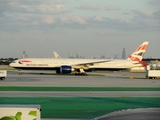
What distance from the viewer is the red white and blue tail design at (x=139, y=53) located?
69.1m

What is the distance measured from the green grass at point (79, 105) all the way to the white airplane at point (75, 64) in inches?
1389

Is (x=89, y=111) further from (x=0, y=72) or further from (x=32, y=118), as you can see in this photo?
(x=0, y=72)

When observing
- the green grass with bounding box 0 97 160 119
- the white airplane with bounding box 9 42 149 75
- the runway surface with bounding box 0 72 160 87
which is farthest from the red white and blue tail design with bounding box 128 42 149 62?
the green grass with bounding box 0 97 160 119

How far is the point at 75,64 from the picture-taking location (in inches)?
2490

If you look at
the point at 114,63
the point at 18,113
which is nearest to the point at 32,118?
the point at 18,113

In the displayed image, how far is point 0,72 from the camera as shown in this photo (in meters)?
44.9

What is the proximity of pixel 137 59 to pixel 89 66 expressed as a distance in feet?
30.0

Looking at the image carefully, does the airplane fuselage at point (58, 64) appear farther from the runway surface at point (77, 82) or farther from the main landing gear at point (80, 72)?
the runway surface at point (77, 82)

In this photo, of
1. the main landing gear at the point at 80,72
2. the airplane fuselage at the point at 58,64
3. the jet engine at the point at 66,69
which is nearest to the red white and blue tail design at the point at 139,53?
the airplane fuselage at the point at 58,64

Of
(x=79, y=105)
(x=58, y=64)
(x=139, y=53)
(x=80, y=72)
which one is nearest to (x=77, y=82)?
(x=58, y=64)

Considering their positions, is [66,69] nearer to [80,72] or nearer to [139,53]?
[80,72]

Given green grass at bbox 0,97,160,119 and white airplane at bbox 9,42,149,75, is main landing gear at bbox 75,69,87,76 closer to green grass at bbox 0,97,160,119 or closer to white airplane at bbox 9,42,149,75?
white airplane at bbox 9,42,149,75

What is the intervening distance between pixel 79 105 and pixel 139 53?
4968cm

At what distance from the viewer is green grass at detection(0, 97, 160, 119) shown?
1760 centimetres
